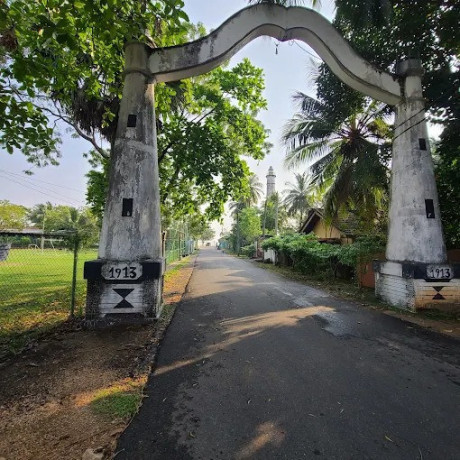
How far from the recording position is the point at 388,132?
462 inches

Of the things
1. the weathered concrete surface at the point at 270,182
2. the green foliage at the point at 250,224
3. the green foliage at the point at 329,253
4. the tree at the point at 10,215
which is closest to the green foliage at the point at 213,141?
the green foliage at the point at 329,253

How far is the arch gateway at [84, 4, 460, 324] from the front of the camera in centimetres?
535

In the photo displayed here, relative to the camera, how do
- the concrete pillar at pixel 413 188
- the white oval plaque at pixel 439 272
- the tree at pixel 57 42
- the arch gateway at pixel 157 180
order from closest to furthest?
the tree at pixel 57 42
the arch gateway at pixel 157 180
the white oval plaque at pixel 439 272
the concrete pillar at pixel 413 188

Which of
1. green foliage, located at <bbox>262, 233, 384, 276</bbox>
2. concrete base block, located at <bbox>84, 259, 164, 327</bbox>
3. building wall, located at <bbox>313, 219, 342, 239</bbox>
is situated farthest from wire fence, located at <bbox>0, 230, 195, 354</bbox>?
building wall, located at <bbox>313, 219, 342, 239</bbox>

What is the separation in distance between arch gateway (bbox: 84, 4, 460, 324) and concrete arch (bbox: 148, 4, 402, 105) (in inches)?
0.9

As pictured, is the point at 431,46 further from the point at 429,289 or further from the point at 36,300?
the point at 36,300

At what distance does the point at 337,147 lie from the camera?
1327 centimetres

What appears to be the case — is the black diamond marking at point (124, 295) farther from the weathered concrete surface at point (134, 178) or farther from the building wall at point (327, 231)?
the building wall at point (327, 231)

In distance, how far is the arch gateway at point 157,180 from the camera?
535cm

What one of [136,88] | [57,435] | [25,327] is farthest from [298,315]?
[136,88]

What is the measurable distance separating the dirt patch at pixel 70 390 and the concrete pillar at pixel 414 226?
5.82 meters

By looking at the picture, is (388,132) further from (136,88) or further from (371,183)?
(136,88)

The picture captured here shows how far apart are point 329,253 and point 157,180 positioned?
8.39m

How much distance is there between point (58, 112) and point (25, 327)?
7.62 m
